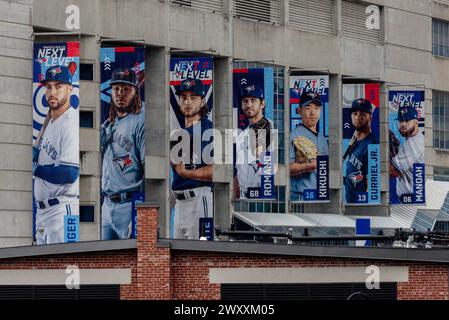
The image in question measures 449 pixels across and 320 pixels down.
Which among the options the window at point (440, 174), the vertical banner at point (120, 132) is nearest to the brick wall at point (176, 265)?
the vertical banner at point (120, 132)

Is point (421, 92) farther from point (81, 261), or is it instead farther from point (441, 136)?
point (81, 261)

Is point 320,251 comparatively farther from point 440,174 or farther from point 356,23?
point 440,174

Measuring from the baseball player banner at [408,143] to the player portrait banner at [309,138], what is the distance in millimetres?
6281

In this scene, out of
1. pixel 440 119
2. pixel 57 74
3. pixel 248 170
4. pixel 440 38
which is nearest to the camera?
pixel 57 74

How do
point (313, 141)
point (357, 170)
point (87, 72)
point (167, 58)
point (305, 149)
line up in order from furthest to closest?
point (357, 170) < point (305, 149) < point (313, 141) < point (167, 58) < point (87, 72)

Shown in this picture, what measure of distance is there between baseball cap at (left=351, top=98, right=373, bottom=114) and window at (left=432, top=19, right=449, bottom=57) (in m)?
11.8

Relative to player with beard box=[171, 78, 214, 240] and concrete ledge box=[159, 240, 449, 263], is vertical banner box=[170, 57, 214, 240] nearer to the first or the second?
player with beard box=[171, 78, 214, 240]

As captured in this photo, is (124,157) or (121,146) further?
(124,157)

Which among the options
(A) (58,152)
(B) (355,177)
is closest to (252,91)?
(A) (58,152)

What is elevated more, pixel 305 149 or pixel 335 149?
pixel 335 149

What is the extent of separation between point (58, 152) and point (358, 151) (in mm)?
23145

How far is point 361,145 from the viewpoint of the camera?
81312mm

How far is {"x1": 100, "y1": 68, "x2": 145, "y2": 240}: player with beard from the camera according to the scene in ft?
221
